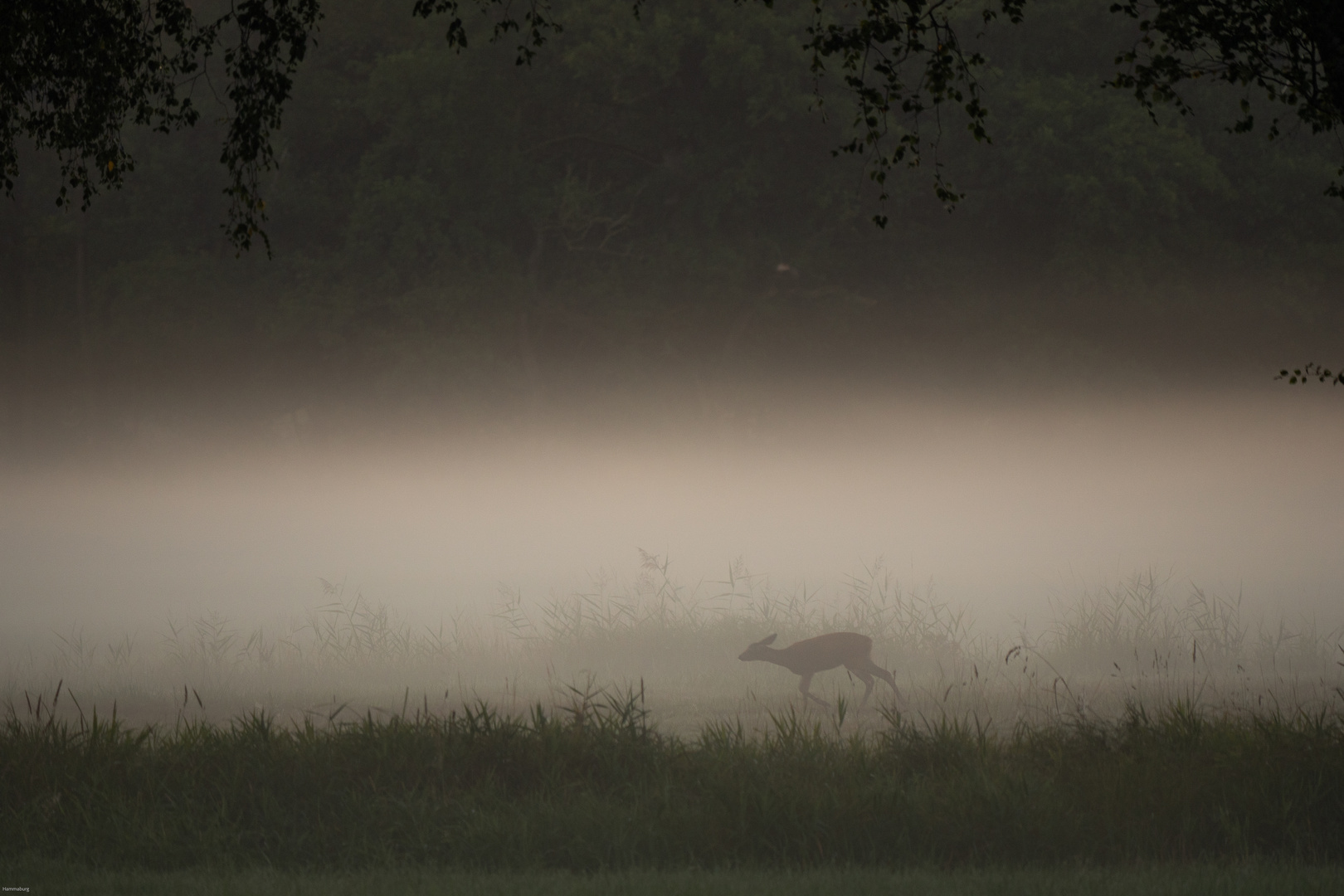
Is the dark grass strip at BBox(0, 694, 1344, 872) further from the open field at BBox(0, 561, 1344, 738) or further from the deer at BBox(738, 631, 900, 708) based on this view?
the open field at BBox(0, 561, 1344, 738)

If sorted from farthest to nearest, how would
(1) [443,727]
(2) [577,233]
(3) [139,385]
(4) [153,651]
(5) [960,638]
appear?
(3) [139,385], (2) [577,233], (4) [153,651], (5) [960,638], (1) [443,727]

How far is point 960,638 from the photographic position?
15.1m

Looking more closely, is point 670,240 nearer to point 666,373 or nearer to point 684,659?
point 666,373

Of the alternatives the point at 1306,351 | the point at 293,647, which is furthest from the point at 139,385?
the point at 1306,351

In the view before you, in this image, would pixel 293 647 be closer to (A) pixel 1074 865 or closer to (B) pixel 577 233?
(B) pixel 577 233

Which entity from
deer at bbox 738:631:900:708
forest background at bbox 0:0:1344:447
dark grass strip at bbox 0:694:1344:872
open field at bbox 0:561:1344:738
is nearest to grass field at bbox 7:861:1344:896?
dark grass strip at bbox 0:694:1344:872

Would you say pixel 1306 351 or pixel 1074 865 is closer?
pixel 1074 865

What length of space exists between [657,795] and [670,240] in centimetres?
1433

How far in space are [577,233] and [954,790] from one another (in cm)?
1490

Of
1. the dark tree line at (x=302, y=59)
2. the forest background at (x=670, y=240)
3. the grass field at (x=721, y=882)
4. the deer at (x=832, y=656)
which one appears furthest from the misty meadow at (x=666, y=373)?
the grass field at (x=721, y=882)

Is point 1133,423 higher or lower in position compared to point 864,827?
higher

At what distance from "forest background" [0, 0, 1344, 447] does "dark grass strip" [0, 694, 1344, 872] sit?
1257cm

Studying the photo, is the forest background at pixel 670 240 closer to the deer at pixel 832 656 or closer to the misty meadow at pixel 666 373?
the misty meadow at pixel 666 373

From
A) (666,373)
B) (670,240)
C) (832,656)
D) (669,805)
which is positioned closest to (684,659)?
(832,656)
